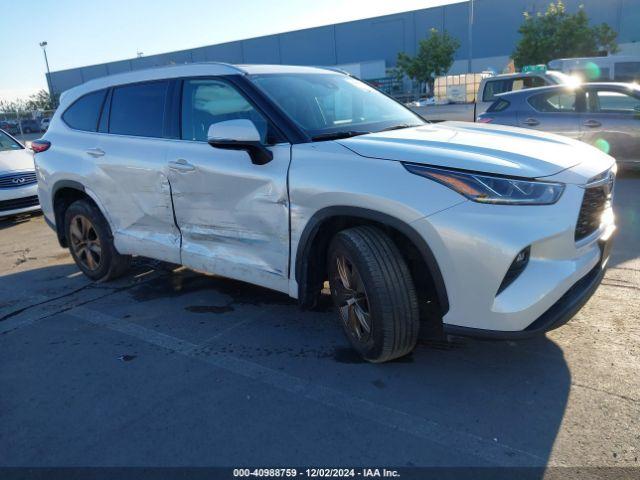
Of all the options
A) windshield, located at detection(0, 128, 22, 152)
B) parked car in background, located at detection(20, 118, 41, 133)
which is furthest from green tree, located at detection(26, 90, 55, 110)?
A: windshield, located at detection(0, 128, 22, 152)

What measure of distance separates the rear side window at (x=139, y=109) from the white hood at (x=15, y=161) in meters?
4.81

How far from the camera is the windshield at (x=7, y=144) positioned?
9.61 m

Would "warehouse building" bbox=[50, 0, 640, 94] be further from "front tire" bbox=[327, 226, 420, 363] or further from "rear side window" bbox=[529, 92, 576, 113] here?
"front tire" bbox=[327, 226, 420, 363]

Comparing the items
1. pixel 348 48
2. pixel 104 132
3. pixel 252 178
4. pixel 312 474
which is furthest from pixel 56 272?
pixel 348 48

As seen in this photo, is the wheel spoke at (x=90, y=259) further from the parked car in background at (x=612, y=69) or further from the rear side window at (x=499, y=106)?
the parked car in background at (x=612, y=69)

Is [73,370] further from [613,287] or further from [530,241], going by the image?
[613,287]

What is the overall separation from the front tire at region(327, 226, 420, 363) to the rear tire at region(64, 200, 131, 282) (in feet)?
8.65

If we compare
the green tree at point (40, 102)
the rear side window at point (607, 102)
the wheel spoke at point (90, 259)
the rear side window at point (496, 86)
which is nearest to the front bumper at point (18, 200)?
the wheel spoke at point (90, 259)

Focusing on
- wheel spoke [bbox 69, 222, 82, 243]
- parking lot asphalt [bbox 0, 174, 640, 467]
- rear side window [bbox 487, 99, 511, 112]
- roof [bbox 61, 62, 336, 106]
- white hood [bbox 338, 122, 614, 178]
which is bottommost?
parking lot asphalt [bbox 0, 174, 640, 467]

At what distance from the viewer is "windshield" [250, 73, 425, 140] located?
354 centimetres

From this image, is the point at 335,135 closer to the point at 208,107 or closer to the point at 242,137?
the point at 242,137

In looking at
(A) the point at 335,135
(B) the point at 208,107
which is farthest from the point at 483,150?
(B) the point at 208,107

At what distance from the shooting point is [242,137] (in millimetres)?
3225

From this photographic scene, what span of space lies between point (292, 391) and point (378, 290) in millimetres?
751
